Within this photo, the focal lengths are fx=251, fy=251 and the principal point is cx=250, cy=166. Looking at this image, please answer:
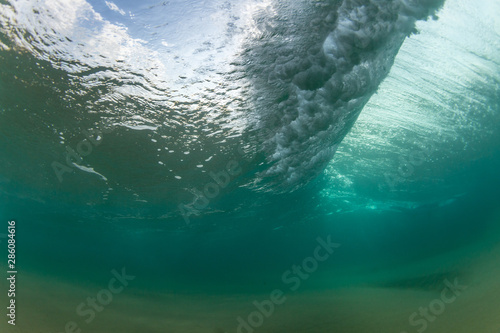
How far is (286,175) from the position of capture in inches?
685

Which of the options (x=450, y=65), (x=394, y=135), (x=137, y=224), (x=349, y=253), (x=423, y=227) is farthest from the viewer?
(x=349, y=253)

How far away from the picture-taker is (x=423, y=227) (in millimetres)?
43656

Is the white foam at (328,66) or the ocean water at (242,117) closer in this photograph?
the ocean water at (242,117)

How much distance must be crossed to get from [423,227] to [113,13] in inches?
2059

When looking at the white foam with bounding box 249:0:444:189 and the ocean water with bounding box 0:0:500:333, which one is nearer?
the ocean water with bounding box 0:0:500:333

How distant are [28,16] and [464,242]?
6060 cm

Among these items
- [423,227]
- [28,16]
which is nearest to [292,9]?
[28,16]

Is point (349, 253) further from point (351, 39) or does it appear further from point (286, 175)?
point (351, 39)

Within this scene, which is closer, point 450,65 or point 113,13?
point 113,13

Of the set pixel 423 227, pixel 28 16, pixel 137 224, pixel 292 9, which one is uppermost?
pixel 137 224

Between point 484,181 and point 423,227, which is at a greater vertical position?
point 484,181

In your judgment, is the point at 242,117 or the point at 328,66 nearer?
the point at 328,66

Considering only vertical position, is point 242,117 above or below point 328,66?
above

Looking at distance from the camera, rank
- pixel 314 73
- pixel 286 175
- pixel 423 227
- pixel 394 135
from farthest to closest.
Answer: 1. pixel 423 227
2. pixel 286 175
3. pixel 394 135
4. pixel 314 73
